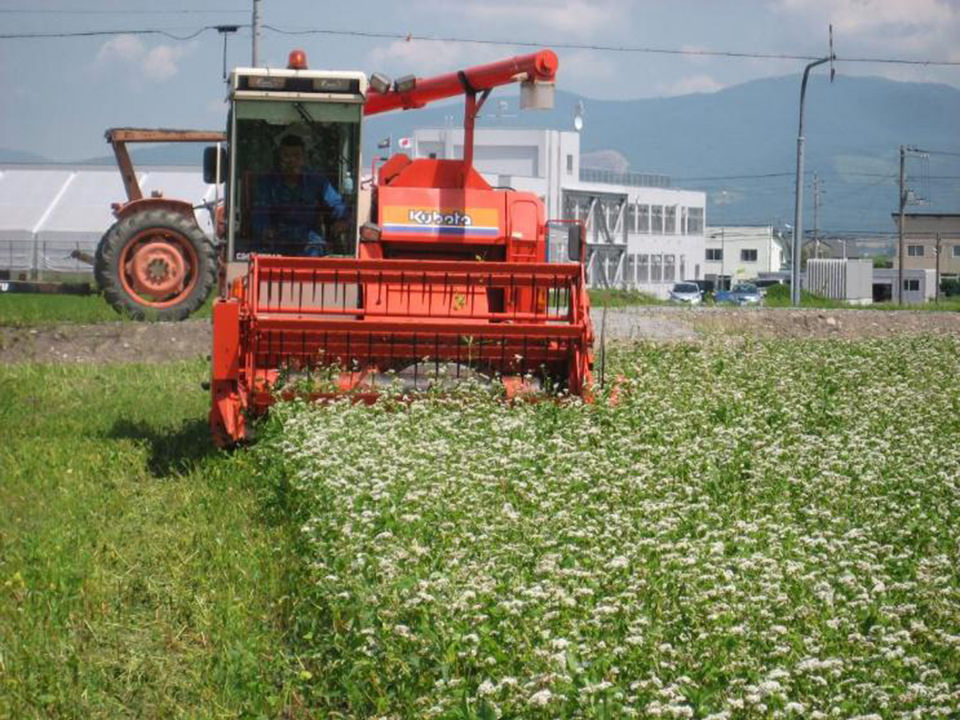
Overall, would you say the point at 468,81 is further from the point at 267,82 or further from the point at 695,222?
the point at 695,222

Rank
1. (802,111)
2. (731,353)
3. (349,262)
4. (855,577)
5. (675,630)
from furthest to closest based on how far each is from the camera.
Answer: (802,111)
(731,353)
(349,262)
(855,577)
(675,630)

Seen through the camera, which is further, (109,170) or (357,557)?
(109,170)

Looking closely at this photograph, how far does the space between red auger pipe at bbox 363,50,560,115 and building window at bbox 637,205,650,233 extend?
326 ft

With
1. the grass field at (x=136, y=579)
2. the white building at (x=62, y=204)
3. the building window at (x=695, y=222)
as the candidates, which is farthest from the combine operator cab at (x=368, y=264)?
the building window at (x=695, y=222)

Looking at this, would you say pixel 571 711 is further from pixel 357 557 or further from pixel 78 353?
pixel 78 353

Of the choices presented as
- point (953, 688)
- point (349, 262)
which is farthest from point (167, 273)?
point (953, 688)

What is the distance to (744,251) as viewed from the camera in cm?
14962

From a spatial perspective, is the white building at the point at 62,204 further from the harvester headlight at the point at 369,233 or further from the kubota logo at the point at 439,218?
the harvester headlight at the point at 369,233

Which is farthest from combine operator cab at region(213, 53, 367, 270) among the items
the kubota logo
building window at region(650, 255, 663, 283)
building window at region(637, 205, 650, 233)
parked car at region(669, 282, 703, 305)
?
building window at region(650, 255, 663, 283)

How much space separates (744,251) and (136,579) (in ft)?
473

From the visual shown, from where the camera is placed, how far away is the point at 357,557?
698cm

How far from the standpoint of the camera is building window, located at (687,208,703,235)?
124312 mm

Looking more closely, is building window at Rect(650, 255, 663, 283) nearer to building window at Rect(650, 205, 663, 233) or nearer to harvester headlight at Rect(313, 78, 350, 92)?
building window at Rect(650, 205, 663, 233)

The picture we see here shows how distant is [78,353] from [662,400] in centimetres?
1053
